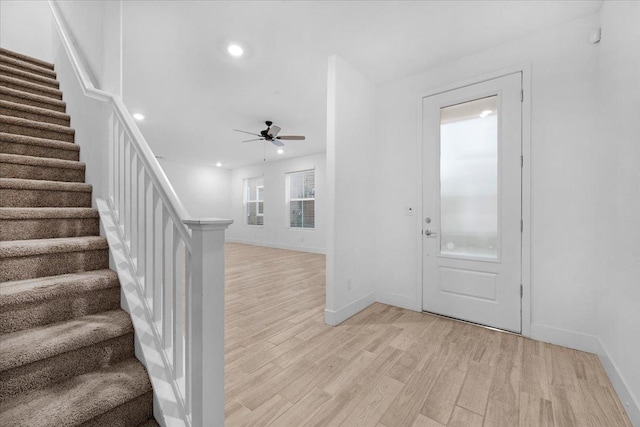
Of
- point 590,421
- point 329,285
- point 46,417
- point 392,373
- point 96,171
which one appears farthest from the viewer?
point 329,285

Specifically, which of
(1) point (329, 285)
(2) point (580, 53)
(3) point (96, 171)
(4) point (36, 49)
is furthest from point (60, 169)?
(2) point (580, 53)

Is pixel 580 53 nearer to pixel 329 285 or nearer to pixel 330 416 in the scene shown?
pixel 329 285

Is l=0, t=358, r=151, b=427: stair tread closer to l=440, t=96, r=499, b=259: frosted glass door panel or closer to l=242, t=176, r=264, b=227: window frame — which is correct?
l=440, t=96, r=499, b=259: frosted glass door panel

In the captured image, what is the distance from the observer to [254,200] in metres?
9.04

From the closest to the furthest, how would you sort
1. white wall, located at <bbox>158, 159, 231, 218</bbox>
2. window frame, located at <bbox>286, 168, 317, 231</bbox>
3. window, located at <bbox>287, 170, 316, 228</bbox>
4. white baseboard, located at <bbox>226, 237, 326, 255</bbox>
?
1. white baseboard, located at <bbox>226, 237, 326, 255</bbox>
2. window frame, located at <bbox>286, 168, 317, 231</bbox>
3. window, located at <bbox>287, 170, 316, 228</bbox>
4. white wall, located at <bbox>158, 159, 231, 218</bbox>

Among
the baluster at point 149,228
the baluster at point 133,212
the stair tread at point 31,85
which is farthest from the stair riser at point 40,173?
the stair tread at point 31,85

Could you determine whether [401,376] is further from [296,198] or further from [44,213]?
[296,198]

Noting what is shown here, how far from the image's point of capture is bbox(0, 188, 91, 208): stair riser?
5.32ft

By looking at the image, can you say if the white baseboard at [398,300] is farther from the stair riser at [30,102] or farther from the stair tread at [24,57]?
the stair tread at [24,57]

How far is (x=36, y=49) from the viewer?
3811 millimetres

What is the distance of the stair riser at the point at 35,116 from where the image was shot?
2160 mm

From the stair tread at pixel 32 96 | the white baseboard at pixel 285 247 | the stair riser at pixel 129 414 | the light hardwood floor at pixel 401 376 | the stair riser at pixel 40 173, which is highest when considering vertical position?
the stair tread at pixel 32 96

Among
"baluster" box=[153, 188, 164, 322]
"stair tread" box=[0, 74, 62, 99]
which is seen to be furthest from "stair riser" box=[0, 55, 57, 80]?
"baluster" box=[153, 188, 164, 322]

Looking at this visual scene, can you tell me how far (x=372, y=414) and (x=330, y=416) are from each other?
227 millimetres
